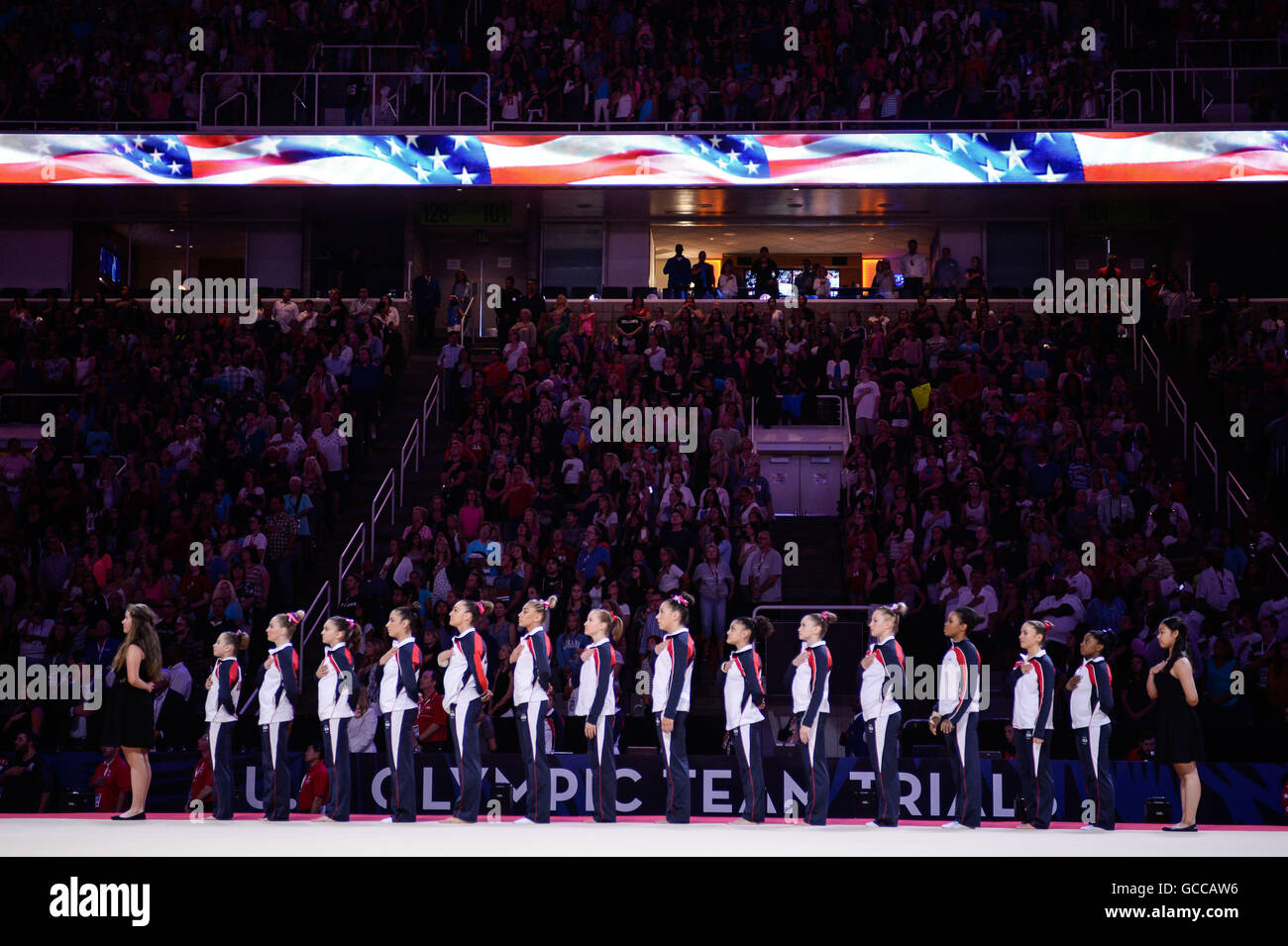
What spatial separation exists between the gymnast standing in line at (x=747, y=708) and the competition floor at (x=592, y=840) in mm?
776

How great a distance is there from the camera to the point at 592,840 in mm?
8812

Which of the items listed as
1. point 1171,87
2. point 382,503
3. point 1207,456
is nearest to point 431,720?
point 382,503

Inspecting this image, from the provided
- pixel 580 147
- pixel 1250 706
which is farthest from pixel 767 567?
pixel 580 147

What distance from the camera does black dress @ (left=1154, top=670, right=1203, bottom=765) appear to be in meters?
11.4

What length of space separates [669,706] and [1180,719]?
4.02 m

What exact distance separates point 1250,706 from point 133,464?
45.3 feet

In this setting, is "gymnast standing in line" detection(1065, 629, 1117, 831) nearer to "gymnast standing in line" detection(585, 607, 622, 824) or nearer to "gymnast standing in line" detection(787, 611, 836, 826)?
"gymnast standing in line" detection(787, 611, 836, 826)

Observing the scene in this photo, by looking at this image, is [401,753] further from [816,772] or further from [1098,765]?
[1098,765]

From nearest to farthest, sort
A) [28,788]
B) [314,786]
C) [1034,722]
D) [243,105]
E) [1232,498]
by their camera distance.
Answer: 1. [1034,722]
2. [314,786]
3. [28,788]
4. [1232,498]
5. [243,105]

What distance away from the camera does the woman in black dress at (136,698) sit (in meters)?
11.5

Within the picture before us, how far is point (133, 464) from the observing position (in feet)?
62.9

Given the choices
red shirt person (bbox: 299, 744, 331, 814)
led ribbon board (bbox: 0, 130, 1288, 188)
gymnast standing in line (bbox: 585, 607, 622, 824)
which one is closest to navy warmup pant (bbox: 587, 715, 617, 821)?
gymnast standing in line (bbox: 585, 607, 622, 824)

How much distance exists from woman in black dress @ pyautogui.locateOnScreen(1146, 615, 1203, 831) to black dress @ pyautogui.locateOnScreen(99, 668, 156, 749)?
26.0 feet

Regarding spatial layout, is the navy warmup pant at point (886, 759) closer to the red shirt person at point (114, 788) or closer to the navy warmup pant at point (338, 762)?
the navy warmup pant at point (338, 762)
